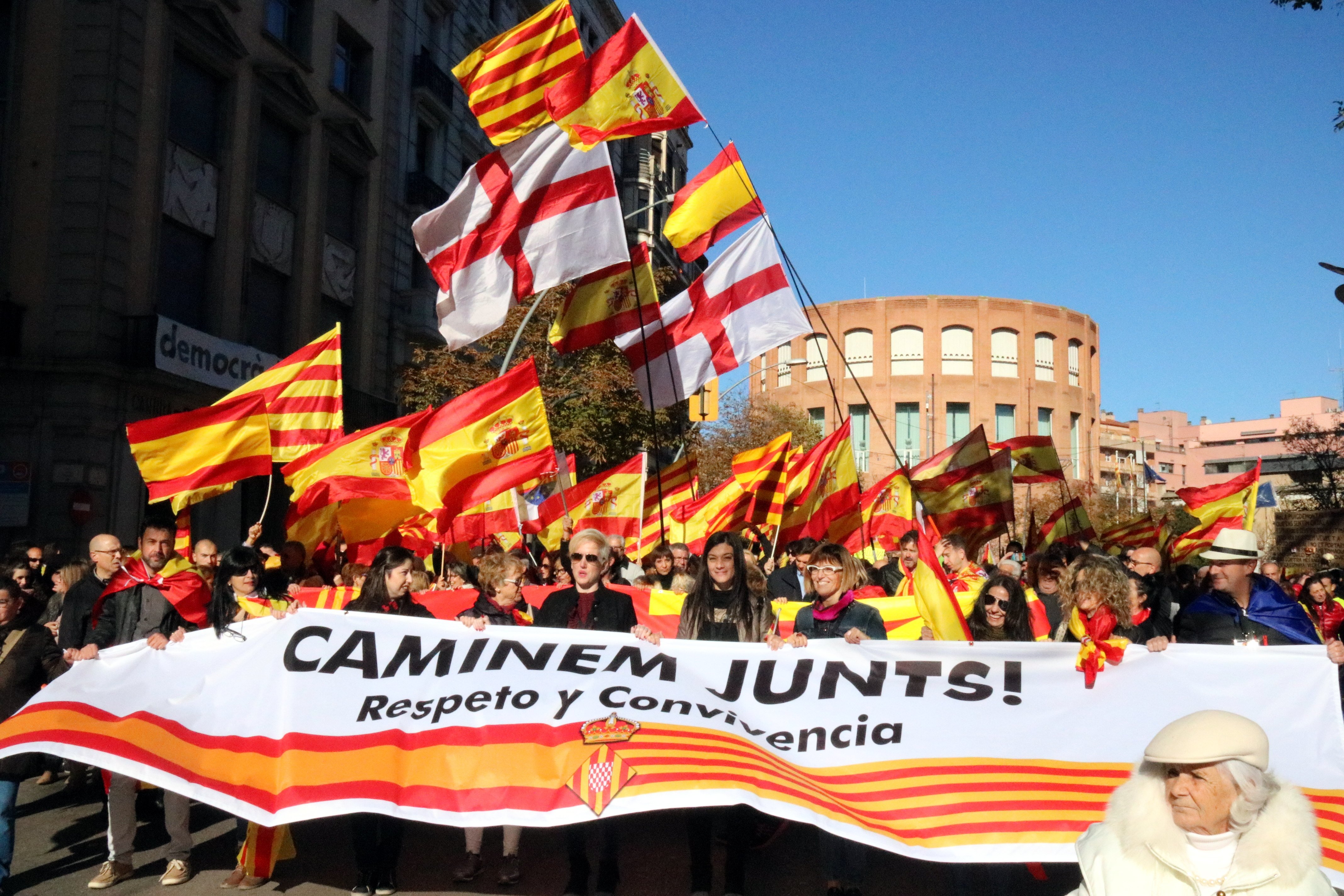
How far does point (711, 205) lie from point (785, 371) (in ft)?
169

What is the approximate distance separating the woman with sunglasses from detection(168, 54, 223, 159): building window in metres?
16.0

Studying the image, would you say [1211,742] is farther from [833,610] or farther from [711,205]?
[711,205]

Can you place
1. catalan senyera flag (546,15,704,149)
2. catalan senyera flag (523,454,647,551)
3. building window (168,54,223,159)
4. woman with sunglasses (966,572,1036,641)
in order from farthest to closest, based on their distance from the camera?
building window (168,54,223,159)
catalan senyera flag (523,454,647,551)
catalan senyera flag (546,15,704,149)
woman with sunglasses (966,572,1036,641)

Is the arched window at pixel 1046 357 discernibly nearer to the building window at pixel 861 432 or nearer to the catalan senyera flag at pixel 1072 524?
the building window at pixel 861 432

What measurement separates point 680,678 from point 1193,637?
8.39ft

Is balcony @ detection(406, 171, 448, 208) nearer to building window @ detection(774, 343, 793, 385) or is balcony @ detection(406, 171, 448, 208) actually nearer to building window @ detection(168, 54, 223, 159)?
building window @ detection(168, 54, 223, 159)

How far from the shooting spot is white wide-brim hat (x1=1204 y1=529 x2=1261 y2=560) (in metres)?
5.72

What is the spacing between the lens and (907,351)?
62.1m

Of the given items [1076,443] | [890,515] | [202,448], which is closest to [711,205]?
[202,448]

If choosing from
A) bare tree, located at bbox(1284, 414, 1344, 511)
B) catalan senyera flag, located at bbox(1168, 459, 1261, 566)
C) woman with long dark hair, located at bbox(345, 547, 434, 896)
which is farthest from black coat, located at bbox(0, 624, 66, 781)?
bare tree, located at bbox(1284, 414, 1344, 511)

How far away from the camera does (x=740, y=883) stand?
5.23 metres

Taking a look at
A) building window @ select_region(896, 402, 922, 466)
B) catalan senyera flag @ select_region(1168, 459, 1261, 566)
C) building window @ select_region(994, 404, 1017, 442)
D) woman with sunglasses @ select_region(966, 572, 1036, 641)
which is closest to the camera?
woman with sunglasses @ select_region(966, 572, 1036, 641)

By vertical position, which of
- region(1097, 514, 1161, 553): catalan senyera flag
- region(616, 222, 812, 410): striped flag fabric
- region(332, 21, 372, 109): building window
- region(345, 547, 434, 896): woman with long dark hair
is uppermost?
region(332, 21, 372, 109): building window

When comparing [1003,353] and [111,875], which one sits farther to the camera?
[1003,353]
